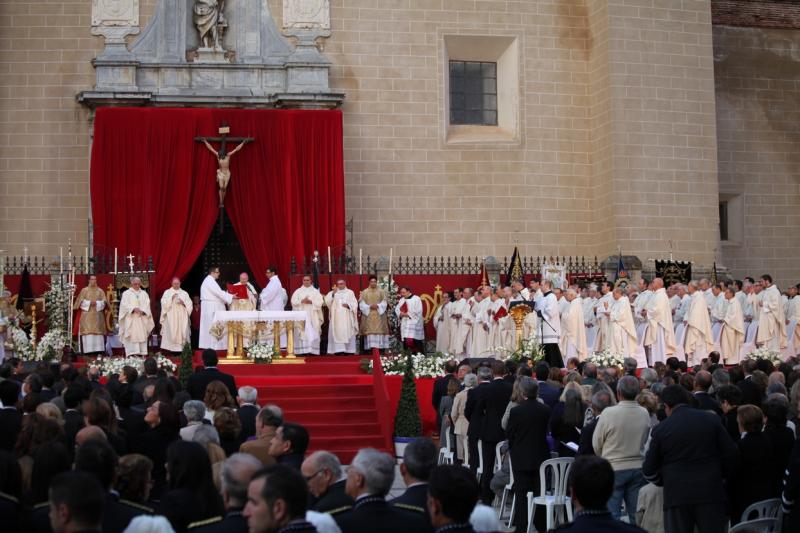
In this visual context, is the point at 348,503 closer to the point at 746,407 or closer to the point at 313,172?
the point at 746,407

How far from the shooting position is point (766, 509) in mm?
8945

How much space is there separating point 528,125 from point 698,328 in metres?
7.58

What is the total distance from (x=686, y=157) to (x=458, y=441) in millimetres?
14558

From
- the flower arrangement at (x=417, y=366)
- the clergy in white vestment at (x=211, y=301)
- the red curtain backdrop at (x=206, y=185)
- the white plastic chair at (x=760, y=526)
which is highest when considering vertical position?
the red curtain backdrop at (x=206, y=185)

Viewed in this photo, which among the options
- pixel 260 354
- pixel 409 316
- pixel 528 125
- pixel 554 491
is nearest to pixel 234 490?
pixel 554 491

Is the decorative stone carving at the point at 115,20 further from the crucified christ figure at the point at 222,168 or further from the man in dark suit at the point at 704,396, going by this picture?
the man in dark suit at the point at 704,396

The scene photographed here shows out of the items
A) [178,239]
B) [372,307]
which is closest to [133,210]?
[178,239]

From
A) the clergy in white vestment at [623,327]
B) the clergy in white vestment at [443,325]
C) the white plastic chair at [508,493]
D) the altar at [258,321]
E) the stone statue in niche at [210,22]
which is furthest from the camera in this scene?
the stone statue in niche at [210,22]

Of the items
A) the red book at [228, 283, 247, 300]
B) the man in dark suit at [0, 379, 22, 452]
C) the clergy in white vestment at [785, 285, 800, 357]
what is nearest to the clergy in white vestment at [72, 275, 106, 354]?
the red book at [228, 283, 247, 300]

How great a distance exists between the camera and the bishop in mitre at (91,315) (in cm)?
2172

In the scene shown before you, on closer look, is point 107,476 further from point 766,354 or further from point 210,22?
point 210,22

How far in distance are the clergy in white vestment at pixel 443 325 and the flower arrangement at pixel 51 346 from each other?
24.4ft

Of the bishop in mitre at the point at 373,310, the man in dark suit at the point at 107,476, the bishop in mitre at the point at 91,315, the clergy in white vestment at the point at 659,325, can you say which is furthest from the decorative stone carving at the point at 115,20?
the man in dark suit at the point at 107,476

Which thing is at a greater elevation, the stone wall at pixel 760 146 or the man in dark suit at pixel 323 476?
the stone wall at pixel 760 146
